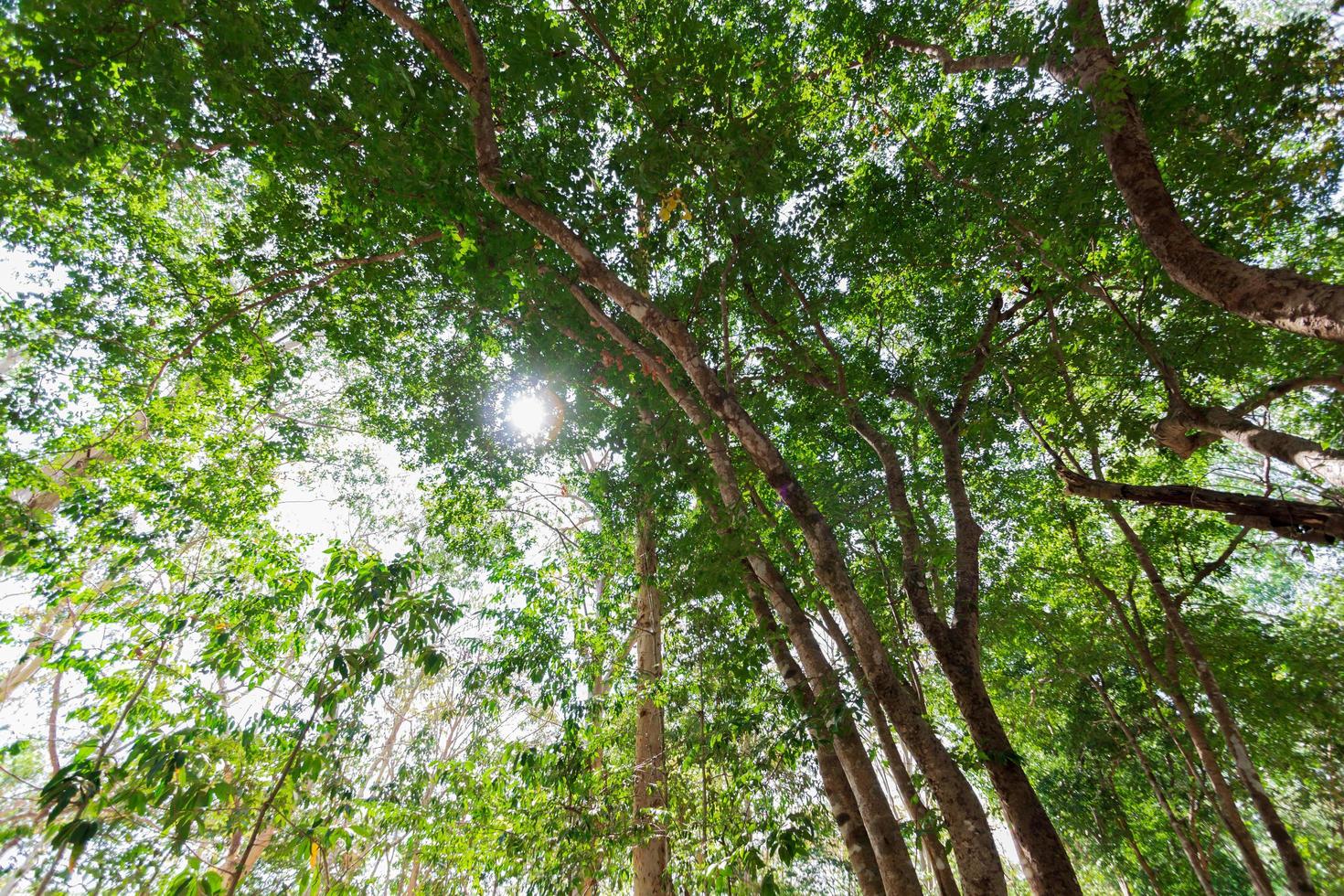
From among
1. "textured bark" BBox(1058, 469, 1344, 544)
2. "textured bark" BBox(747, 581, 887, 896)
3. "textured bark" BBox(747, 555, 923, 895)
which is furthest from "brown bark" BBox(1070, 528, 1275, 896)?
"textured bark" BBox(747, 555, 923, 895)

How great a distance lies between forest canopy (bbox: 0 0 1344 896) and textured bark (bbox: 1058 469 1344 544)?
0.04 meters

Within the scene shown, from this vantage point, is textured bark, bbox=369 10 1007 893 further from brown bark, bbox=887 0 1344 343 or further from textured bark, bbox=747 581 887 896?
brown bark, bbox=887 0 1344 343

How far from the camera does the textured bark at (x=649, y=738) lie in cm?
529

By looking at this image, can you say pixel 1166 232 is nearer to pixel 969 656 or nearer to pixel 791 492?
pixel 791 492

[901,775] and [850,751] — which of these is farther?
[901,775]

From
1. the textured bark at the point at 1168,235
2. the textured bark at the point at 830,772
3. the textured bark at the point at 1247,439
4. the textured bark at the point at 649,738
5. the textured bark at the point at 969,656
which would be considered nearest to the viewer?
the textured bark at the point at 1168,235

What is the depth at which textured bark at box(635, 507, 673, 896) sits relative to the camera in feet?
17.4

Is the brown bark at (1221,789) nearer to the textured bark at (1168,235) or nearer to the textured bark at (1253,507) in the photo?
the textured bark at (1253,507)

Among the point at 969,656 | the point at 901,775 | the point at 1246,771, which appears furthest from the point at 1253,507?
the point at 1246,771

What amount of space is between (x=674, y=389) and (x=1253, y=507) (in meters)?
4.68

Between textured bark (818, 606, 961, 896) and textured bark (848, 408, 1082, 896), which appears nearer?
textured bark (818, 606, 961, 896)

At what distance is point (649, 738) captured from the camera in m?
7.28

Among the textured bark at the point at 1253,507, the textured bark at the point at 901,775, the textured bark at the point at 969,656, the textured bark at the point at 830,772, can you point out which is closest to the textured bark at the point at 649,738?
the textured bark at the point at 830,772

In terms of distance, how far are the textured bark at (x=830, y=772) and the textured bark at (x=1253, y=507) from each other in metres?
3.25
